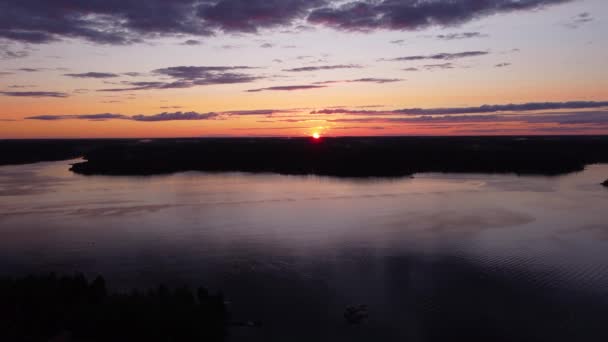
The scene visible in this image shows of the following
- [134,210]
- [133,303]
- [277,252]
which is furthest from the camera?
[134,210]

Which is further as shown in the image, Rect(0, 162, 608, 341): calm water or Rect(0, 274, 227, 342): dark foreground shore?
Rect(0, 162, 608, 341): calm water

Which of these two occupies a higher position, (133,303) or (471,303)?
(133,303)

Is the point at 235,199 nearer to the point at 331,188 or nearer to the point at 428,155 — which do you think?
the point at 331,188

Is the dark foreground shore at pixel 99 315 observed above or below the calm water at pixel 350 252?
above

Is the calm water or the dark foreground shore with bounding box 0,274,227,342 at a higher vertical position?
the dark foreground shore with bounding box 0,274,227,342

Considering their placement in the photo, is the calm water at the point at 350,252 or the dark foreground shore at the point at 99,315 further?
the calm water at the point at 350,252

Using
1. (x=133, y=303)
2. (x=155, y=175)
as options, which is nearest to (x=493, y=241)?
(x=133, y=303)

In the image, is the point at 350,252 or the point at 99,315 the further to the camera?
the point at 350,252

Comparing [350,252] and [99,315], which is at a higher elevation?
[99,315]
